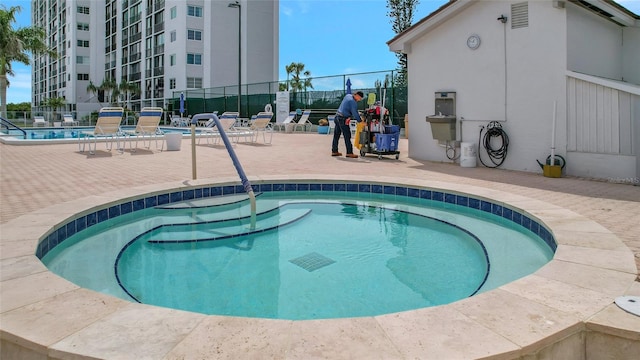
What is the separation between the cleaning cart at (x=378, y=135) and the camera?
9812 mm

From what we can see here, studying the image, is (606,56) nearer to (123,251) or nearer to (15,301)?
(123,251)

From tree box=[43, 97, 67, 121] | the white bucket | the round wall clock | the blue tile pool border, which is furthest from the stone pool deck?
tree box=[43, 97, 67, 121]

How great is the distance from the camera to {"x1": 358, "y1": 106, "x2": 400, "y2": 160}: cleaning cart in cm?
981

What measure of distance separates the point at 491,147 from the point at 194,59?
33.7 metres

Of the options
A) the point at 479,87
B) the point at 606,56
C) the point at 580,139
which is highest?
the point at 606,56

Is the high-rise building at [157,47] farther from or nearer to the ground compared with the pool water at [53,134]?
farther from the ground

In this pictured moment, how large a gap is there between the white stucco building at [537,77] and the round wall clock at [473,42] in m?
0.02

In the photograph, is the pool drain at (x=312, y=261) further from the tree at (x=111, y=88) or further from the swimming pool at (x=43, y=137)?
the tree at (x=111, y=88)

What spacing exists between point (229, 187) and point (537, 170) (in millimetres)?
5308

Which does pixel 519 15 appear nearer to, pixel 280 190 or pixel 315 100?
pixel 280 190

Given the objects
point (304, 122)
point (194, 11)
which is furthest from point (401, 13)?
point (194, 11)

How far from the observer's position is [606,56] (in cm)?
834

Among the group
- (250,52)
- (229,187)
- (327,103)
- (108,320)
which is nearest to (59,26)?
(250,52)

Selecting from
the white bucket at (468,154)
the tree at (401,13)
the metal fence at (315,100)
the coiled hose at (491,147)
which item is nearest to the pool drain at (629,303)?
the coiled hose at (491,147)
